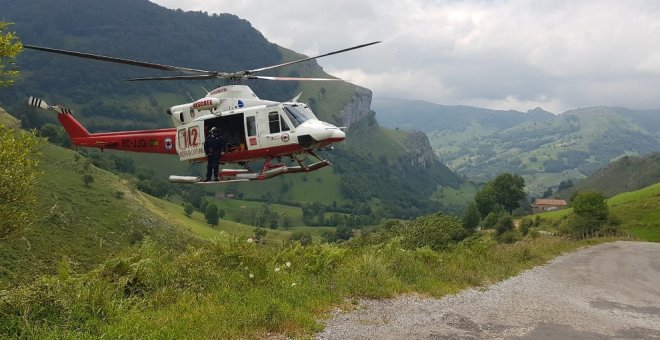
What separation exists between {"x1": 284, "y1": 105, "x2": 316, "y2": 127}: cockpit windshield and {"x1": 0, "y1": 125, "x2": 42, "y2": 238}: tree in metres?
9.50

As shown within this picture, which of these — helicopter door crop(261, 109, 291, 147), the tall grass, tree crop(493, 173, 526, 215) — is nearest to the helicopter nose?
helicopter door crop(261, 109, 291, 147)

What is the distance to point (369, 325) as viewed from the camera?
10.9 m

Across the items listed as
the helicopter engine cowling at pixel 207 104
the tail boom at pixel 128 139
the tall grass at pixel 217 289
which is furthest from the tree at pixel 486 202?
the helicopter engine cowling at pixel 207 104

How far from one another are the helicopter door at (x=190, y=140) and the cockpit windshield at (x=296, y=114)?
4205 mm

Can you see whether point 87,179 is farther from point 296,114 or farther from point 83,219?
point 296,114

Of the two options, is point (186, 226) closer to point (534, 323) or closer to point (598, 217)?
point (598, 217)

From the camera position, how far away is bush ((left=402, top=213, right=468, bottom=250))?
2466 cm

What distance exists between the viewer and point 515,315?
13.1 m

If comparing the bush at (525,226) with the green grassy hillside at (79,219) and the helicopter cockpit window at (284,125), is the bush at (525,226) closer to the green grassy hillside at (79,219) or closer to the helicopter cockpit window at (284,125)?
the green grassy hillside at (79,219)

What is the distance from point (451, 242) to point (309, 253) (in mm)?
11646

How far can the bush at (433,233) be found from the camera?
80.9 feet

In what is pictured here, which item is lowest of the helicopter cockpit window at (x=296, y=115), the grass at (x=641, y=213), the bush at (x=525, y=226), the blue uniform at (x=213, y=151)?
the bush at (x=525, y=226)

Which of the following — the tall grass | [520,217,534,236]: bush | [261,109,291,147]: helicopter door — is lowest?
[520,217,534,236]: bush

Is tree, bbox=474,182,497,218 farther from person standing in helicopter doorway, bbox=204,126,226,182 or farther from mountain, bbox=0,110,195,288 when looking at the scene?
person standing in helicopter doorway, bbox=204,126,226,182
